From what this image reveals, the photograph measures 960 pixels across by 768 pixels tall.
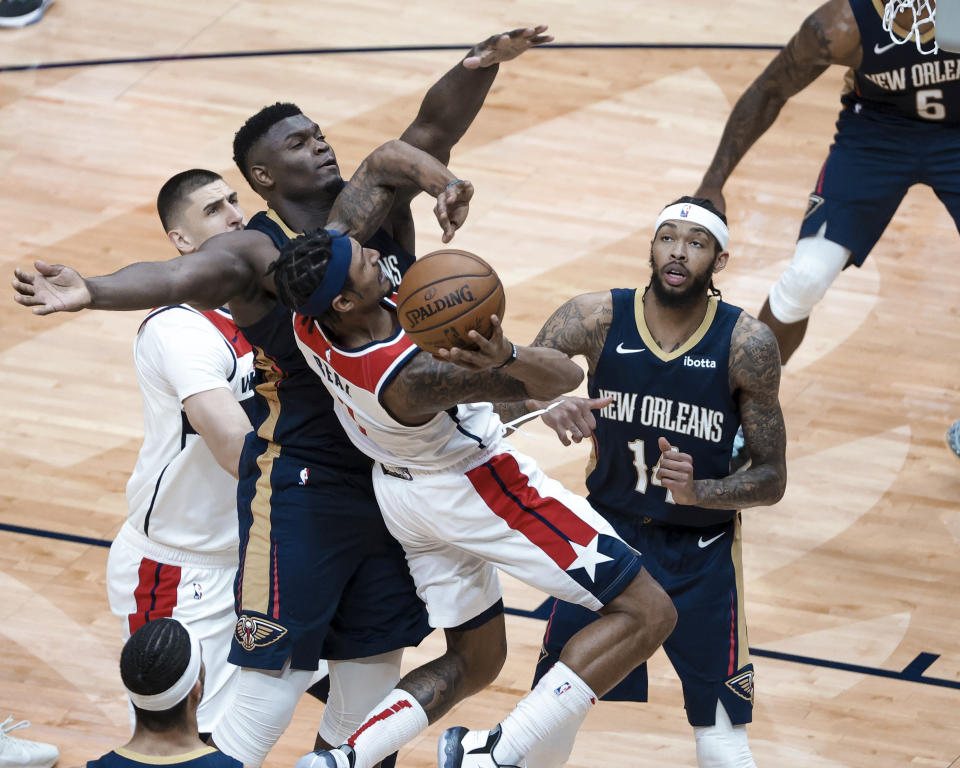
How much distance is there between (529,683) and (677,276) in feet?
6.31

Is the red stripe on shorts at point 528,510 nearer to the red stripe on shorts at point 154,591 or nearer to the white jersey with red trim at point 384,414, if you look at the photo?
the white jersey with red trim at point 384,414

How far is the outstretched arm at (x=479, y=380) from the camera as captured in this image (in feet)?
13.1

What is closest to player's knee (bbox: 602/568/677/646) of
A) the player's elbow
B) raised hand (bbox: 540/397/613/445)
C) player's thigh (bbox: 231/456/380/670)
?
raised hand (bbox: 540/397/613/445)

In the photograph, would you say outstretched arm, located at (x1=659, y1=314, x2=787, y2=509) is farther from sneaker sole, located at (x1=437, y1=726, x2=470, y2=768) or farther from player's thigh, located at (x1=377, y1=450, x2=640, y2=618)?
sneaker sole, located at (x1=437, y1=726, x2=470, y2=768)

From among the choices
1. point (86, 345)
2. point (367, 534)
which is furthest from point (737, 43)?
point (367, 534)

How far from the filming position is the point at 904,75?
256 inches

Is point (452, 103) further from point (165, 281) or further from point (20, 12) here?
point (20, 12)

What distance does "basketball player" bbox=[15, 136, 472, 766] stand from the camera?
14.6 ft

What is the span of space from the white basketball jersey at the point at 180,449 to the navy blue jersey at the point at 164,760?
1.73m

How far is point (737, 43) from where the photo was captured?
1111 cm

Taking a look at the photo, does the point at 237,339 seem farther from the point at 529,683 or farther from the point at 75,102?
the point at 75,102

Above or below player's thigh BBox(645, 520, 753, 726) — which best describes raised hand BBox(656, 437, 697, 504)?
above

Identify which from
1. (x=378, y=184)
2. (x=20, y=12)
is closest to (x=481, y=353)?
(x=378, y=184)

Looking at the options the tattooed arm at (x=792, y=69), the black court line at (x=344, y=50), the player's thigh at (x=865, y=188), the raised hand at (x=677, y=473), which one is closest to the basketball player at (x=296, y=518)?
the raised hand at (x=677, y=473)
